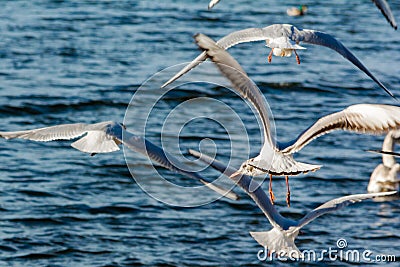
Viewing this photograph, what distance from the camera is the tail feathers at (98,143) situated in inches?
339

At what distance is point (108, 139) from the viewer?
28.4ft

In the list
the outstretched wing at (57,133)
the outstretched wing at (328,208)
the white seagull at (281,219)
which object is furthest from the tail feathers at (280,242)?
the outstretched wing at (57,133)

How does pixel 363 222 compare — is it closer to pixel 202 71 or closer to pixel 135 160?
pixel 135 160

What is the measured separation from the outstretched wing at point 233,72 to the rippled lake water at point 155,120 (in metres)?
4.03

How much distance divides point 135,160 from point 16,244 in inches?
124

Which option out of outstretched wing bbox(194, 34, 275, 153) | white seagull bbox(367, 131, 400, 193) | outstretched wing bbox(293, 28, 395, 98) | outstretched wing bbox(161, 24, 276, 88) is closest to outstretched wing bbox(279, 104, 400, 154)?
outstretched wing bbox(194, 34, 275, 153)

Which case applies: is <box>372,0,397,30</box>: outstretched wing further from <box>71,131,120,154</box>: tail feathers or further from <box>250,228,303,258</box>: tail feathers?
<box>71,131,120,154</box>: tail feathers

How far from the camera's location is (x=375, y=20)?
80.6 feet

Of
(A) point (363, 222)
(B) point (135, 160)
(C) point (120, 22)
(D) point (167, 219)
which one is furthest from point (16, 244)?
(C) point (120, 22)

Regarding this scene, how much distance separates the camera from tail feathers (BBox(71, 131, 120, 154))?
28.3 ft

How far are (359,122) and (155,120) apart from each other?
8.74m

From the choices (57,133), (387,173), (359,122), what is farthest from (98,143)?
(387,173)

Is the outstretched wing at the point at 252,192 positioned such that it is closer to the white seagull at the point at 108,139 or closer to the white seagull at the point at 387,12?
the white seagull at the point at 108,139

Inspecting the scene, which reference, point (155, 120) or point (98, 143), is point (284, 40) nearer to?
point (98, 143)
